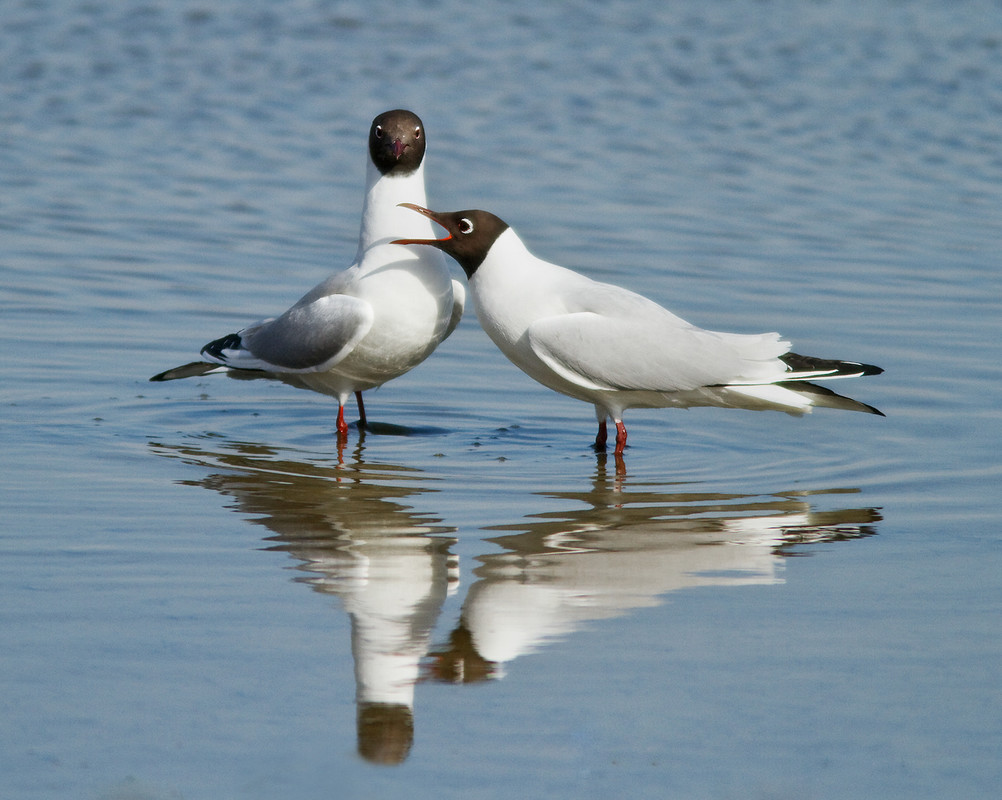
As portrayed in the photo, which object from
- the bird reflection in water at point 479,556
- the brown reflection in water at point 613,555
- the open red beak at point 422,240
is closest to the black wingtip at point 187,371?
the bird reflection in water at point 479,556

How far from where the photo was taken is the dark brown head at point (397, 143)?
23.0 ft

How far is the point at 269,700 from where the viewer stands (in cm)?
381

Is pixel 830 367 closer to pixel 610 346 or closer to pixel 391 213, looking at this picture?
pixel 610 346

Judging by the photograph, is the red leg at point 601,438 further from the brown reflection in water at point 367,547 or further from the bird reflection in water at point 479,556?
the brown reflection in water at point 367,547

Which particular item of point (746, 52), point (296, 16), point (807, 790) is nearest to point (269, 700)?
point (807, 790)

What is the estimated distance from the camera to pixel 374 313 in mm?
6785

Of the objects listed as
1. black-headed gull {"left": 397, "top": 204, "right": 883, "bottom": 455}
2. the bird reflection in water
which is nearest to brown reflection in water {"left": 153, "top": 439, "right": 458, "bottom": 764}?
the bird reflection in water

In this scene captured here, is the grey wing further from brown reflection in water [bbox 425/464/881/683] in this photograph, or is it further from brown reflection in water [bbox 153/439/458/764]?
brown reflection in water [bbox 425/464/881/683]

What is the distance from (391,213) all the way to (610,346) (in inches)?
49.5

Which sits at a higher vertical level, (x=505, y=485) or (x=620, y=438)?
(x=620, y=438)

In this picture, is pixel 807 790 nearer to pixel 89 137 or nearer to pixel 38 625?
pixel 38 625

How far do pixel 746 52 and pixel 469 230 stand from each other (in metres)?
11.9

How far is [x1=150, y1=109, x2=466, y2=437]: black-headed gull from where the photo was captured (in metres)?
6.82

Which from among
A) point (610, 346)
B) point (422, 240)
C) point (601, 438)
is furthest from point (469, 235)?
point (601, 438)
